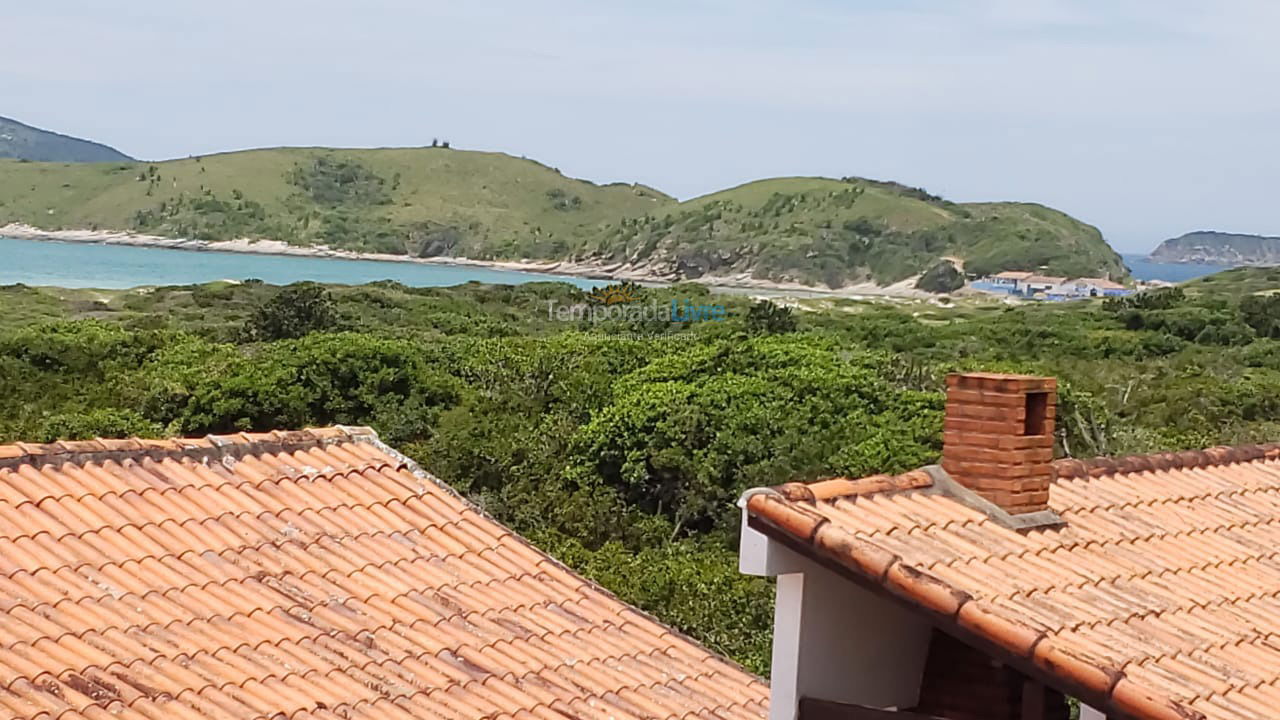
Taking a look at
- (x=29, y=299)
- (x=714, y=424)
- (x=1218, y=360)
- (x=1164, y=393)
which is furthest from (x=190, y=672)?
(x=29, y=299)

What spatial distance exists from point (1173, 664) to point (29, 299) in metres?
73.1

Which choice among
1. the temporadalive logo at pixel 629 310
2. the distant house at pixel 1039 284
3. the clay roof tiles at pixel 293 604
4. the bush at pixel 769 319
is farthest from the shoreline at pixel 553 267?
the clay roof tiles at pixel 293 604

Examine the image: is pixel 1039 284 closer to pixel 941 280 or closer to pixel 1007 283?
pixel 1007 283

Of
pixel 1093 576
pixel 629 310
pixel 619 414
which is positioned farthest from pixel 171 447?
pixel 629 310

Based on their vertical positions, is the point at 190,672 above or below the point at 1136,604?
below

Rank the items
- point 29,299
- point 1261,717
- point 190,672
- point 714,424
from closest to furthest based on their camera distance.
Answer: point 1261,717
point 190,672
point 714,424
point 29,299

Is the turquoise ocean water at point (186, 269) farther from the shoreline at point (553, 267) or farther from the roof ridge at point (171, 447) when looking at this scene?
the roof ridge at point (171, 447)

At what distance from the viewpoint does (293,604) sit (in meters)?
7.33

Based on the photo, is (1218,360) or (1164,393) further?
(1218,360)

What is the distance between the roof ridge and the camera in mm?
7871

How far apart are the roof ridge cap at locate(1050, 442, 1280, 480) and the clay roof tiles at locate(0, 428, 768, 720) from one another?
208 centimetres

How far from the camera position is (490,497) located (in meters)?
23.0

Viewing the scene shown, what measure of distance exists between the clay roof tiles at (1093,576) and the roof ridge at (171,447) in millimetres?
4117

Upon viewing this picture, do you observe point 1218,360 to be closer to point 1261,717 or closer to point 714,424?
point 714,424
